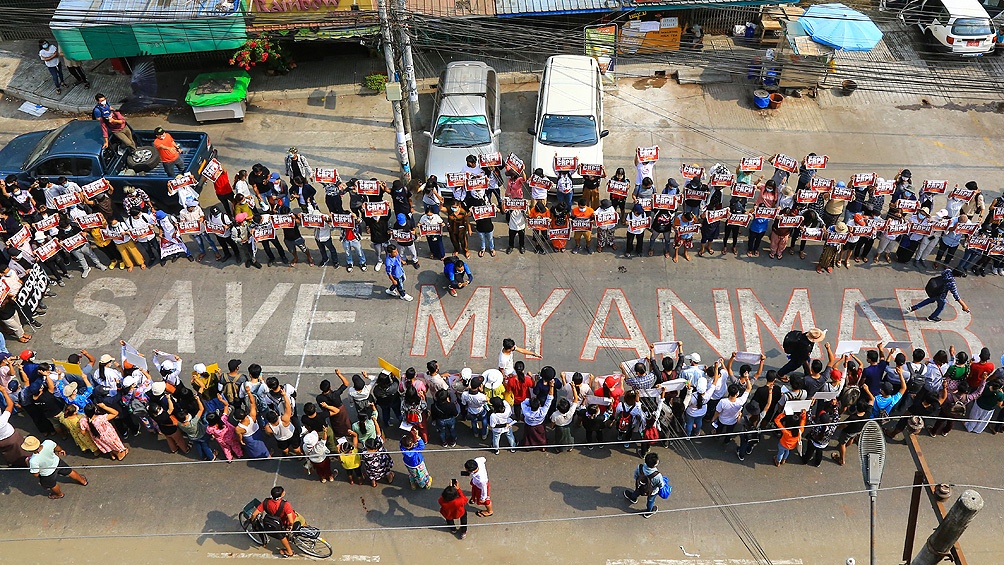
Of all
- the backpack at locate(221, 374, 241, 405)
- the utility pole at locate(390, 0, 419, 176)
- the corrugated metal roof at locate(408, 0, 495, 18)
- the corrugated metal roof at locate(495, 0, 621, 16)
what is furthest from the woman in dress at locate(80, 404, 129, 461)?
the corrugated metal roof at locate(495, 0, 621, 16)

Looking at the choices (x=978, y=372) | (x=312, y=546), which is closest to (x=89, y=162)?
(x=312, y=546)

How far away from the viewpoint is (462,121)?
17.5 metres

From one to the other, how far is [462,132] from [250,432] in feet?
27.7

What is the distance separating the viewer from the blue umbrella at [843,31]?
19219mm

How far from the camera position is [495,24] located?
21.0 meters

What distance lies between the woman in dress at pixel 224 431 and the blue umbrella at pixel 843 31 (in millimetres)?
16218

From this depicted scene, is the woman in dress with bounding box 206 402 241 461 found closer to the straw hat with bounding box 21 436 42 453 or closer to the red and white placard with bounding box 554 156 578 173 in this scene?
the straw hat with bounding box 21 436 42 453

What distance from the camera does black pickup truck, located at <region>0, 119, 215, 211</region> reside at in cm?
1617

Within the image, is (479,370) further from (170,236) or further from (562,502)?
(170,236)

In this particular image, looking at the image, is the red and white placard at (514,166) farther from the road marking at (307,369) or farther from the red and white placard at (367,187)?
the road marking at (307,369)

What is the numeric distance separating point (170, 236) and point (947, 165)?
16.9 meters

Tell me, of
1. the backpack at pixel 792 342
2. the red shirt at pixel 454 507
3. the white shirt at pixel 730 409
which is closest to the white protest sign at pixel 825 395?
the white shirt at pixel 730 409

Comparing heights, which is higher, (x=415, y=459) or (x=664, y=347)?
(x=664, y=347)

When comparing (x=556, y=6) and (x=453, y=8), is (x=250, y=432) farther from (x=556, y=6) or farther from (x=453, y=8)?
(x=556, y=6)
